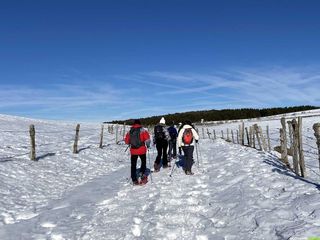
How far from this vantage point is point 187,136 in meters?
16.0

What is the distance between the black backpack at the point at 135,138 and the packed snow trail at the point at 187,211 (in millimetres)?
1376

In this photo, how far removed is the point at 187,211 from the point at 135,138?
4988 millimetres

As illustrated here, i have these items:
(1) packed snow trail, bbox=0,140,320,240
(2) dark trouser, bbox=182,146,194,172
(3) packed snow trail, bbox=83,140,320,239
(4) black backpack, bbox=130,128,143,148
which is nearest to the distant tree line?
(2) dark trouser, bbox=182,146,194,172

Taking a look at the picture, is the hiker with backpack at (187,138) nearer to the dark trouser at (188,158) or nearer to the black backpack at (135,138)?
the dark trouser at (188,158)

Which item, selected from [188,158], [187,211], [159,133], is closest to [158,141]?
[159,133]

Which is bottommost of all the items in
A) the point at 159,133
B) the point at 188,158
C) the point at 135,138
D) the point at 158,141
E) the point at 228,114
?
the point at 188,158

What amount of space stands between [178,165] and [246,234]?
1150 cm

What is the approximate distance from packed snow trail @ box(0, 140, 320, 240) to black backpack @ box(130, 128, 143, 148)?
1376mm

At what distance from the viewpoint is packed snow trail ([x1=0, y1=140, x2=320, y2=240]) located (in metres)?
7.65

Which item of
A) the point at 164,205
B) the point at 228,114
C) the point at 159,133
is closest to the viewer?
the point at 164,205

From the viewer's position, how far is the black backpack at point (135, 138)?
1400 centimetres

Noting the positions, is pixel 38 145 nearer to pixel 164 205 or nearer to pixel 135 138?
pixel 135 138

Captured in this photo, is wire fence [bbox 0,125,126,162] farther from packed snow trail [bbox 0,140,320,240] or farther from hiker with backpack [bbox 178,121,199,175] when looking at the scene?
packed snow trail [bbox 0,140,320,240]

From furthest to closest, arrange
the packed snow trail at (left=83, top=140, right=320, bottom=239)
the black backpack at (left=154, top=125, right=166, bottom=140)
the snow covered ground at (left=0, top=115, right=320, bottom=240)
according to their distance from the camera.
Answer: the black backpack at (left=154, top=125, right=166, bottom=140), the snow covered ground at (left=0, top=115, right=320, bottom=240), the packed snow trail at (left=83, top=140, right=320, bottom=239)
